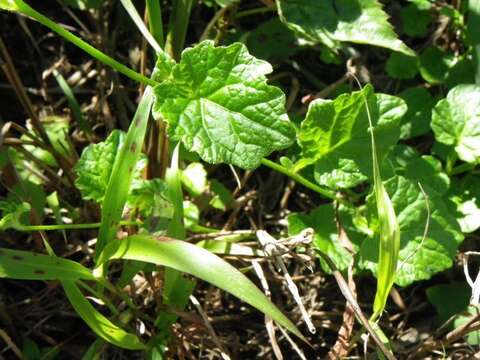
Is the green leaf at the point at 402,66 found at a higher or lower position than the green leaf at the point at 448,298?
higher

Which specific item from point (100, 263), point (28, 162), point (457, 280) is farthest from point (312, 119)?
point (28, 162)

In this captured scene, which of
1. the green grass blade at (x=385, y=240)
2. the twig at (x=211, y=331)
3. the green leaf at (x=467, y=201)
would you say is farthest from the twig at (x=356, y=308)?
the green leaf at (x=467, y=201)

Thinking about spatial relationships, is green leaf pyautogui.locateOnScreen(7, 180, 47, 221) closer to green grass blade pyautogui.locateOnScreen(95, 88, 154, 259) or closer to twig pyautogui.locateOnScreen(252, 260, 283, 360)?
green grass blade pyautogui.locateOnScreen(95, 88, 154, 259)

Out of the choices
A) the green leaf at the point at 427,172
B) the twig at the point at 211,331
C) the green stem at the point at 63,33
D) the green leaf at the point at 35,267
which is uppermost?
the green stem at the point at 63,33

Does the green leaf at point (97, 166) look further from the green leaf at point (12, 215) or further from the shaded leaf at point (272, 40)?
the shaded leaf at point (272, 40)

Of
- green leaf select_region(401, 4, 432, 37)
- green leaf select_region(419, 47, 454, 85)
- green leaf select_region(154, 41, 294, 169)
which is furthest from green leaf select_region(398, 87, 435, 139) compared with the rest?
green leaf select_region(154, 41, 294, 169)

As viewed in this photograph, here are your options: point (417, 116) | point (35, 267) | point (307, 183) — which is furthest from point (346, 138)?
point (35, 267)

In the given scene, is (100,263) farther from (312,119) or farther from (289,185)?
(289,185)
